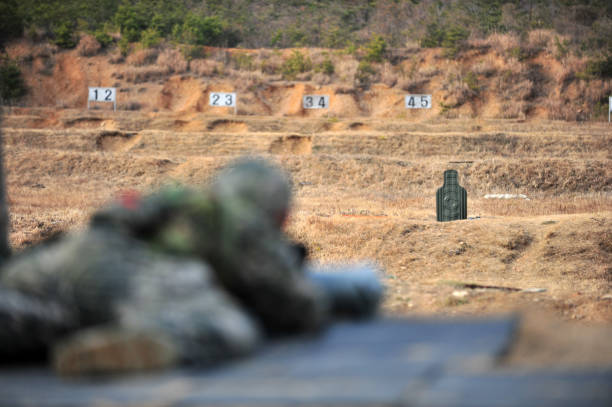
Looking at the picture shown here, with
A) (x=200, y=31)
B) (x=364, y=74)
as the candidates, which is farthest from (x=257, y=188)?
(x=200, y=31)

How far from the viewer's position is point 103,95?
33.6m

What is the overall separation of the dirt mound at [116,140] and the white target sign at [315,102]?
980 cm

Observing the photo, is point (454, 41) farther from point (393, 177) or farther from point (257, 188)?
point (257, 188)

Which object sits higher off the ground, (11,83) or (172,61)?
(172,61)

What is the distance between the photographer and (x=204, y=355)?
2.57 m

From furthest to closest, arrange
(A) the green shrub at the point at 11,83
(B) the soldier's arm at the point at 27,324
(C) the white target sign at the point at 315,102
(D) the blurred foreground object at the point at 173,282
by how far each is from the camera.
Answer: (A) the green shrub at the point at 11,83 → (C) the white target sign at the point at 315,102 → (B) the soldier's arm at the point at 27,324 → (D) the blurred foreground object at the point at 173,282

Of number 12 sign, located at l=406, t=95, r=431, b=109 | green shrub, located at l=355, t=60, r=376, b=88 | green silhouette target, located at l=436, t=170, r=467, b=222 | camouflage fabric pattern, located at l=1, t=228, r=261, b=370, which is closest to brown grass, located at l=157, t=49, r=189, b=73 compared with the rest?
green shrub, located at l=355, t=60, r=376, b=88

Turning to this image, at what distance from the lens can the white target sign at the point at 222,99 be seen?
32.7 meters

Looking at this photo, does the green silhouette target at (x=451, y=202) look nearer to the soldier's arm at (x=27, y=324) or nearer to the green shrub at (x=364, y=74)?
the soldier's arm at (x=27, y=324)

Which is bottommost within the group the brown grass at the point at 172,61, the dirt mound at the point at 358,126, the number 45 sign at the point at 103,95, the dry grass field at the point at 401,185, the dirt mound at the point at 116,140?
the dry grass field at the point at 401,185

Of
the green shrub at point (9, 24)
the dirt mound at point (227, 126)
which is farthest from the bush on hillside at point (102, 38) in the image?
the dirt mound at point (227, 126)

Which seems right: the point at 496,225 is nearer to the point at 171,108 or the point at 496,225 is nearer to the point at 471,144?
the point at 471,144

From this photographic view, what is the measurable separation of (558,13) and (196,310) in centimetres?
4735

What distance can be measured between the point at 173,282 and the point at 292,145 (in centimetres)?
2275
